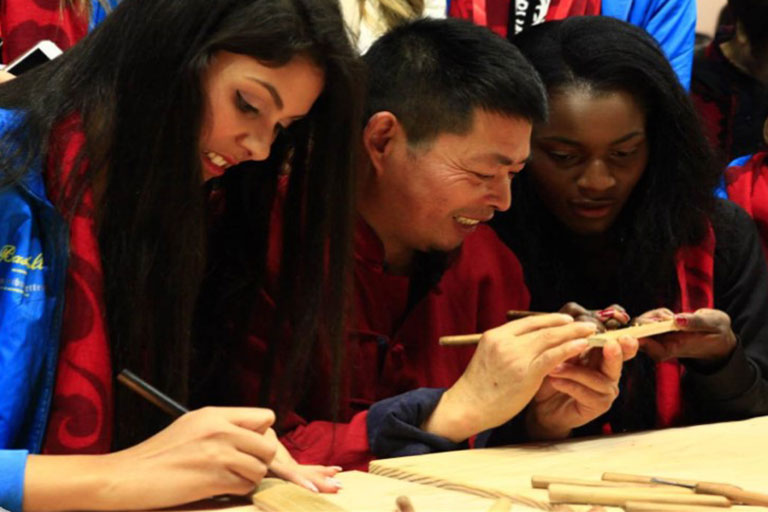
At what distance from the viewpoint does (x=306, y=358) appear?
6.29ft

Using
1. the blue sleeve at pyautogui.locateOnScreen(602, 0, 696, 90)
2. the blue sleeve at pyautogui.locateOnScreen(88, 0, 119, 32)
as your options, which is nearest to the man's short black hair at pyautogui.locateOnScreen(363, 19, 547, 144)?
the blue sleeve at pyautogui.locateOnScreen(88, 0, 119, 32)

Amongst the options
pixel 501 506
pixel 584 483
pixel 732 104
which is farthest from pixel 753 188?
pixel 501 506

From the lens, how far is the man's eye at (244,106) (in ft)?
5.80

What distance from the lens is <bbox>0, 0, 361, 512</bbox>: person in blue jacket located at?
1.64m

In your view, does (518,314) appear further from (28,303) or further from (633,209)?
(28,303)

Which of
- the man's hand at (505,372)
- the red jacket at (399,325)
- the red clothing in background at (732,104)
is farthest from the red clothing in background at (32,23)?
the red clothing in background at (732,104)

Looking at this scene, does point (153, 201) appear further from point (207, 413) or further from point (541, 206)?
point (541, 206)

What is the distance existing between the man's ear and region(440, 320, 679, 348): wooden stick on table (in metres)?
0.39

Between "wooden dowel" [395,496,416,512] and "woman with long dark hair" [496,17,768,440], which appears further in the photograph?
"woman with long dark hair" [496,17,768,440]

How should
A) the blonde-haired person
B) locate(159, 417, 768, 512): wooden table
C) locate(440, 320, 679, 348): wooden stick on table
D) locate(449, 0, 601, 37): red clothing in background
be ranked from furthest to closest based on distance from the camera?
locate(449, 0, 601, 37): red clothing in background, the blonde-haired person, locate(440, 320, 679, 348): wooden stick on table, locate(159, 417, 768, 512): wooden table

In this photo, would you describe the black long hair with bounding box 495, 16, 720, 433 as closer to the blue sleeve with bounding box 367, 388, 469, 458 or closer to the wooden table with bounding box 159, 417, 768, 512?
the wooden table with bounding box 159, 417, 768, 512

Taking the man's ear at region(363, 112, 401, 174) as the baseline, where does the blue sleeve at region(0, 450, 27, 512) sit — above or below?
below

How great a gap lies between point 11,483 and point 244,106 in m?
0.62

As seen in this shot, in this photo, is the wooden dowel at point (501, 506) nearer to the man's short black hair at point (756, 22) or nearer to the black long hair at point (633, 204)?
the black long hair at point (633, 204)
